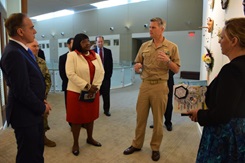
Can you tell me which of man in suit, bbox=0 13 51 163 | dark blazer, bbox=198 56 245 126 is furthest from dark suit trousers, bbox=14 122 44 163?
dark blazer, bbox=198 56 245 126

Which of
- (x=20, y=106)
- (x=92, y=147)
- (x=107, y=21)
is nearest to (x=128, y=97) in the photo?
(x=92, y=147)

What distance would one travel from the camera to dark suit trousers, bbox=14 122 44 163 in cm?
157

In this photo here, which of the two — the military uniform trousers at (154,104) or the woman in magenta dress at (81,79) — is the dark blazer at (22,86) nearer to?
the woman in magenta dress at (81,79)

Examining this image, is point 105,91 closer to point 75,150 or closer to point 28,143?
point 75,150

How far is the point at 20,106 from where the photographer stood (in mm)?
1529

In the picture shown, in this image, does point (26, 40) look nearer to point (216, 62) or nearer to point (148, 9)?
point (216, 62)

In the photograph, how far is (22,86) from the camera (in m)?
1.45

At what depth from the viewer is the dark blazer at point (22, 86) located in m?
1.44

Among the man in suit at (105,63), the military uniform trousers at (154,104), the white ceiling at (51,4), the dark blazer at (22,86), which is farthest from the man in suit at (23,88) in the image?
the white ceiling at (51,4)

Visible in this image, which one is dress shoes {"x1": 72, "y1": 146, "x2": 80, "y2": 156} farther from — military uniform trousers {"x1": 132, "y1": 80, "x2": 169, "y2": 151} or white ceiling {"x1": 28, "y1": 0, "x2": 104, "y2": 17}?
white ceiling {"x1": 28, "y1": 0, "x2": 104, "y2": 17}

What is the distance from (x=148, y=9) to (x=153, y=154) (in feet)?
34.1

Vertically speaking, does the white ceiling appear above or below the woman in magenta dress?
above

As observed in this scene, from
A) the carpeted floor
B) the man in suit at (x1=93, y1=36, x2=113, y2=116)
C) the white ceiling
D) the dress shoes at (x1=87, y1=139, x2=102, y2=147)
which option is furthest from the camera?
the white ceiling

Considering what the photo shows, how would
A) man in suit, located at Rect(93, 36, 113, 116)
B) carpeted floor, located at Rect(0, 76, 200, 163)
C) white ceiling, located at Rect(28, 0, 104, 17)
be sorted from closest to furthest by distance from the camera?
carpeted floor, located at Rect(0, 76, 200, 163), man in suit, located at Rect(93, 36, 113, 116), white ceiling, located at Rect(28, 0, 104, 17)
